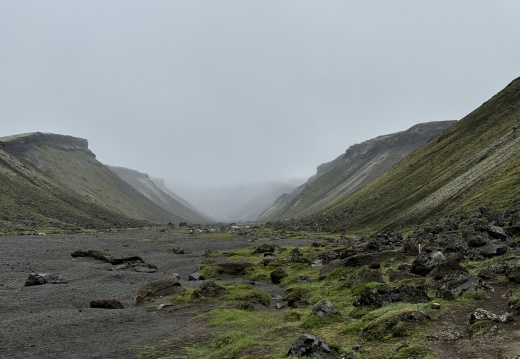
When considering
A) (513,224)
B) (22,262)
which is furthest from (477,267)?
(22,262)

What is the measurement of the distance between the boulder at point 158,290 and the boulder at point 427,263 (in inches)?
662

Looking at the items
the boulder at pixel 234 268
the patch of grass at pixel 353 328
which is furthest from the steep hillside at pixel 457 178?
the patch of grass at pixel 353 328

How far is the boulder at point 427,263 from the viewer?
21875mm

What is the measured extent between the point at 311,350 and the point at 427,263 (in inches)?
524

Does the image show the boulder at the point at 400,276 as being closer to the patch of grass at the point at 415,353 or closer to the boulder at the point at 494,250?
the boulder at the point at 494,250

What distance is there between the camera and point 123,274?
36.8 meters

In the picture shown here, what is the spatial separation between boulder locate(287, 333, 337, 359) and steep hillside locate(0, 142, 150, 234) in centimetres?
9915

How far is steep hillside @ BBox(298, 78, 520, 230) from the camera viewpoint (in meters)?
53.6

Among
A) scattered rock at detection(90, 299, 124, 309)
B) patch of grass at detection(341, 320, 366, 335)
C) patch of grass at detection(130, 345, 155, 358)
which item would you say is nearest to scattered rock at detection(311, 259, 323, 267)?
scattered rock at detection(90, 299, 124, 309)

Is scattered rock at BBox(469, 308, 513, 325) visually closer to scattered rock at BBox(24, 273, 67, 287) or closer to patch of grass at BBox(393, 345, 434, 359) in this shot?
patch of grass at BBox(393, 345, 434, 359)

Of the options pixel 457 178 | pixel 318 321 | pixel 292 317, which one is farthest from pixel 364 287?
pixel 457 178

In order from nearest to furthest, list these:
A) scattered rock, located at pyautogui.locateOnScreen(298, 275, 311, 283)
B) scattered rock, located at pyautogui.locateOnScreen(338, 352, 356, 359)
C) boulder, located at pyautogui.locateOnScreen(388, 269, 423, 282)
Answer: scattered rock, located at pyautogui.locateOnScreen(338, 352, 356, 359) < boulder, located at pyautogui.locateOnScreen(388, 269, 423, 282) < scattered rock, located at pyautogui.locateOnScreen(298, 275, 311, 283)

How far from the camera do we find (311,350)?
12.1 m

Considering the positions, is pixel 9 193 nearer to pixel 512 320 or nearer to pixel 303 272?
pixel 303 272
